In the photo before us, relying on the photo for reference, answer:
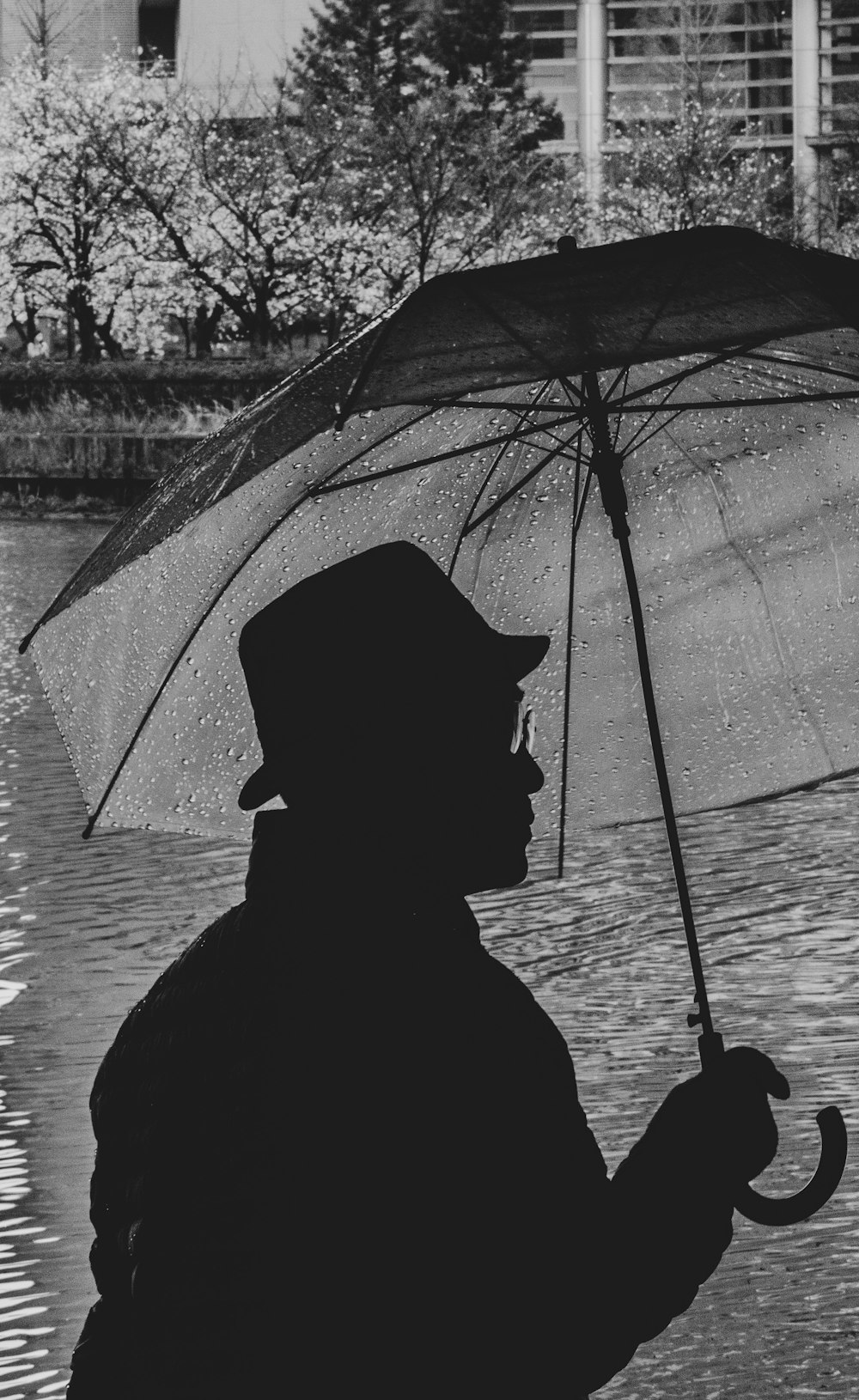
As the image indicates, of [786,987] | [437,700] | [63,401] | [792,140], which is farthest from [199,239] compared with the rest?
[437,700]

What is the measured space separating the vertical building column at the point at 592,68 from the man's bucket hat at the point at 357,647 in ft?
223

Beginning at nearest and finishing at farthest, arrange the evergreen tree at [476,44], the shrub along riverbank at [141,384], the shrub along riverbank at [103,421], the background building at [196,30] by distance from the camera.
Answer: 1. the shrub along riverbank at [103,421]
2. the shrub along riverbank at [141,384]
3. the evergreen tree at [476,44]
4. the background building at [196,30]

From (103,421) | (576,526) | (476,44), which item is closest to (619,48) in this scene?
(476,44)

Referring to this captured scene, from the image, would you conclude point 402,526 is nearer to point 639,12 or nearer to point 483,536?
point 483,536

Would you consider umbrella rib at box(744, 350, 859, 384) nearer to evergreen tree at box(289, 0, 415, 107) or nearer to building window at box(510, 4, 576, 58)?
evergreen tree at box(289, 0, 415, 107)

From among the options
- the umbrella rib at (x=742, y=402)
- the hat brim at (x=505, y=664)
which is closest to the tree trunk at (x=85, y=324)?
the umbrella rib at (x=742, y=402)

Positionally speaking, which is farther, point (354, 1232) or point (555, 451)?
point (555, 451)

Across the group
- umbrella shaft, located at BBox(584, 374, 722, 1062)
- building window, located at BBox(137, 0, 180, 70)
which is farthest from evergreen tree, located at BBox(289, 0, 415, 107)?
umbrella shaft, located at BBox(584, 374, 722, 1062)

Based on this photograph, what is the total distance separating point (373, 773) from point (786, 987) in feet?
15.4

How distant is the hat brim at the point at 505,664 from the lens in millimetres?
1846

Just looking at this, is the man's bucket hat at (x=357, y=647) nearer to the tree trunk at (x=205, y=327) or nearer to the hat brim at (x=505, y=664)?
the hat brim at (x=505, y=664)

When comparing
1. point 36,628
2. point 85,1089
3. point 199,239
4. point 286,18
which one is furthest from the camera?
point 286,18

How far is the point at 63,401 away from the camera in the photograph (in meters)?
33.2

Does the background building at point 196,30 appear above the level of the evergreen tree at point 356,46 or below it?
above
